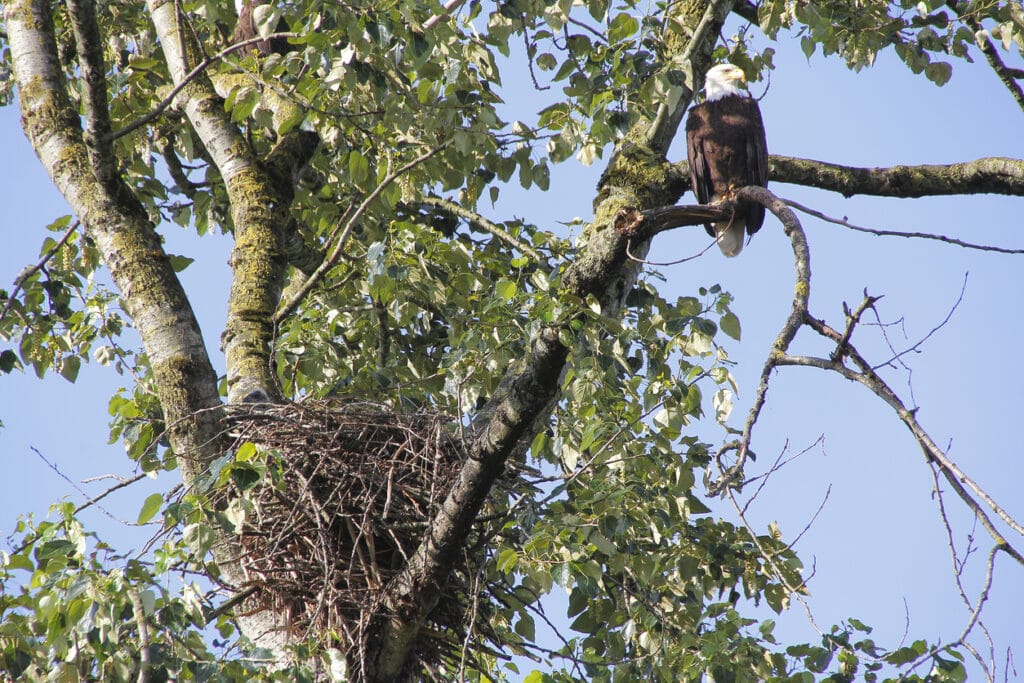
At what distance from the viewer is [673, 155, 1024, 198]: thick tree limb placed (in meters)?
2.91

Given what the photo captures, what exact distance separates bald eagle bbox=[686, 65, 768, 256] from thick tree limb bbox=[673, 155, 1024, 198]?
38.9 inches

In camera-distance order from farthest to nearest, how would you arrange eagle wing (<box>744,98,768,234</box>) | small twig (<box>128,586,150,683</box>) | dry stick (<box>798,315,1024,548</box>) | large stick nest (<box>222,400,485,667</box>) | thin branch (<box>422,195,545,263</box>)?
1. eagle wing (<box>744,98,768,234</box>)
2. thin branch (<box>422,195,545,263</box>)
3. large stick nest (<box>222,400,485,667</box>)
4. small twig (<box>128,586,150,683</box>)
5. dry stick (<box>798,315,1024,548</box>)

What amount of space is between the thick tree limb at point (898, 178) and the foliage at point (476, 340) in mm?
428

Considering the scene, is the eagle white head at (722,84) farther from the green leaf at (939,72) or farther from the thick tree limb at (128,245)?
the thick tree limb at (128,245)

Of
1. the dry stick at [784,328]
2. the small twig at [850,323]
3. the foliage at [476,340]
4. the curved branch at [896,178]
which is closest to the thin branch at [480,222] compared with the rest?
the foliage at [476,340]

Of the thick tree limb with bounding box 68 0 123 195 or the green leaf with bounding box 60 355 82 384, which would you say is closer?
the thick tree limb with bounding box 68 0 123 195

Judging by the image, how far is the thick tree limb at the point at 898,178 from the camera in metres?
2.91

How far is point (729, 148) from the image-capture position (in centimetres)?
440

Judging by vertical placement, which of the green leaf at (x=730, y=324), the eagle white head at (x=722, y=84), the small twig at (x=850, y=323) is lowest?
the small twig at (x=850, y=323)

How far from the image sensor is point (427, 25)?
117 inches

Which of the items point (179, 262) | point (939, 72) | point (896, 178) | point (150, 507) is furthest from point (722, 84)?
point (150, 507)

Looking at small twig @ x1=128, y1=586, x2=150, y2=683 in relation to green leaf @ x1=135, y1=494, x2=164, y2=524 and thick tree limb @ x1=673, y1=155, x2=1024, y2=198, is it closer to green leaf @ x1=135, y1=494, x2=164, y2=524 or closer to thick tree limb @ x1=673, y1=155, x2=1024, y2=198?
green leaf @ x1=135, y1=494, x2=164, y2=524

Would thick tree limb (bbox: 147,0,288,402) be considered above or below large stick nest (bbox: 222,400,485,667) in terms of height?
above

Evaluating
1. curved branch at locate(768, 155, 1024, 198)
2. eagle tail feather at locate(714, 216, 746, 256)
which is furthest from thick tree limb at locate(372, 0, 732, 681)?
eagle tail feather at locate(714, 216, 746, 256)
